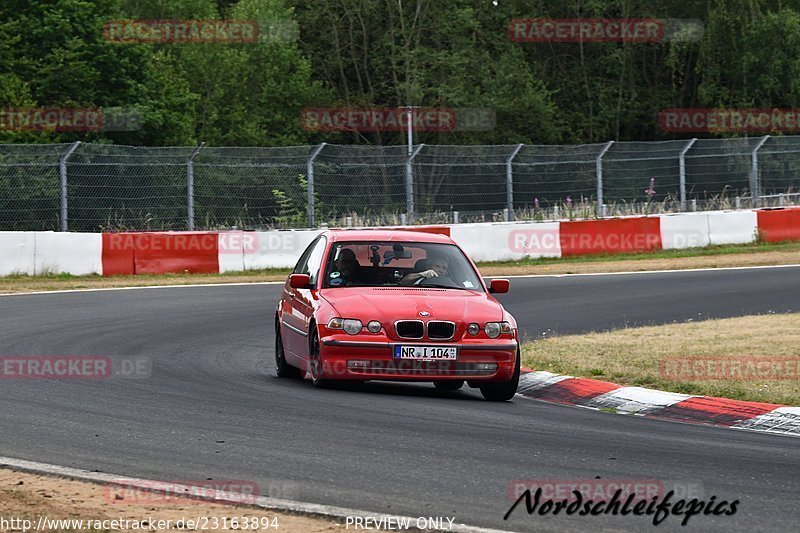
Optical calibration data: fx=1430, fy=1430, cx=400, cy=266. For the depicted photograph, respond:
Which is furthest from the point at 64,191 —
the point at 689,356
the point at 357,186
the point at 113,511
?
the point at 113,511

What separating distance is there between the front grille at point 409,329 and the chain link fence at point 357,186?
49.6 feet

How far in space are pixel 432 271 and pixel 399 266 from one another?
295mm

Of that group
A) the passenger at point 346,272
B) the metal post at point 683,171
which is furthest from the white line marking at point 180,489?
the metal post at point 683,171

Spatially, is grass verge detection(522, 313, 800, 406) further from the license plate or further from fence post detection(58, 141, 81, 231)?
fence post detection(58, 141, 81, 231)

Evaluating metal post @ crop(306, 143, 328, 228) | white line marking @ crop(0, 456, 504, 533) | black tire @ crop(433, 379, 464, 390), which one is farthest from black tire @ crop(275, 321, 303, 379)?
metal post @ crop(306, 143, 328, 228)

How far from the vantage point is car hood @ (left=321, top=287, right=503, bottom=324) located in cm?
1129

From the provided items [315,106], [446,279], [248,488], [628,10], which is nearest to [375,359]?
[446,279]

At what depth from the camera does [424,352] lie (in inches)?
440

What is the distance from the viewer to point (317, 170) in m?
28.2

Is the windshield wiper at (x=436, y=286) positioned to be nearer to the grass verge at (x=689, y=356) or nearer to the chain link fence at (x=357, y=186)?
the grass verge at (x=689, y=356)

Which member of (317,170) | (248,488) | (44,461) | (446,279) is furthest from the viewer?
(317,170)

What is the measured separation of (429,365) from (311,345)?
103 centimetres

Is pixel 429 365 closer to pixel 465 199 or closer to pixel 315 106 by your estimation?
pixel 465 199

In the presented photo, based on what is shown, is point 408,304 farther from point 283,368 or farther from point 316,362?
point 283,368
